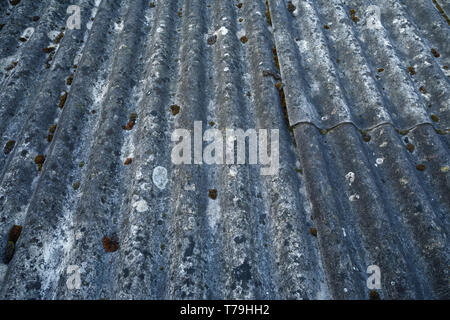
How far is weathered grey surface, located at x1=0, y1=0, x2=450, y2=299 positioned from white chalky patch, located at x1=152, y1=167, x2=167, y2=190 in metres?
0.04

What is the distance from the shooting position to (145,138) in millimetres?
3326

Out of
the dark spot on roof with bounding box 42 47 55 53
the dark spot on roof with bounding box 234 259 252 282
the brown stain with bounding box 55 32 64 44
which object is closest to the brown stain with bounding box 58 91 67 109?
the dark spot on roof with bounding box 42 47 55 53

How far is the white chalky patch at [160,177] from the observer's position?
308cm

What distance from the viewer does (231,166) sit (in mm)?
3125

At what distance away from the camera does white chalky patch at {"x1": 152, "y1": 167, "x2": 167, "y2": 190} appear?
3084 millimetres

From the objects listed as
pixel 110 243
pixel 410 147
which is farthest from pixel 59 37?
pixel 410 147

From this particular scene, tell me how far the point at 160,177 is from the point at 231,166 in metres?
0.86

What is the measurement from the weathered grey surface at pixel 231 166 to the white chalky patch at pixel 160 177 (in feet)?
0.12
